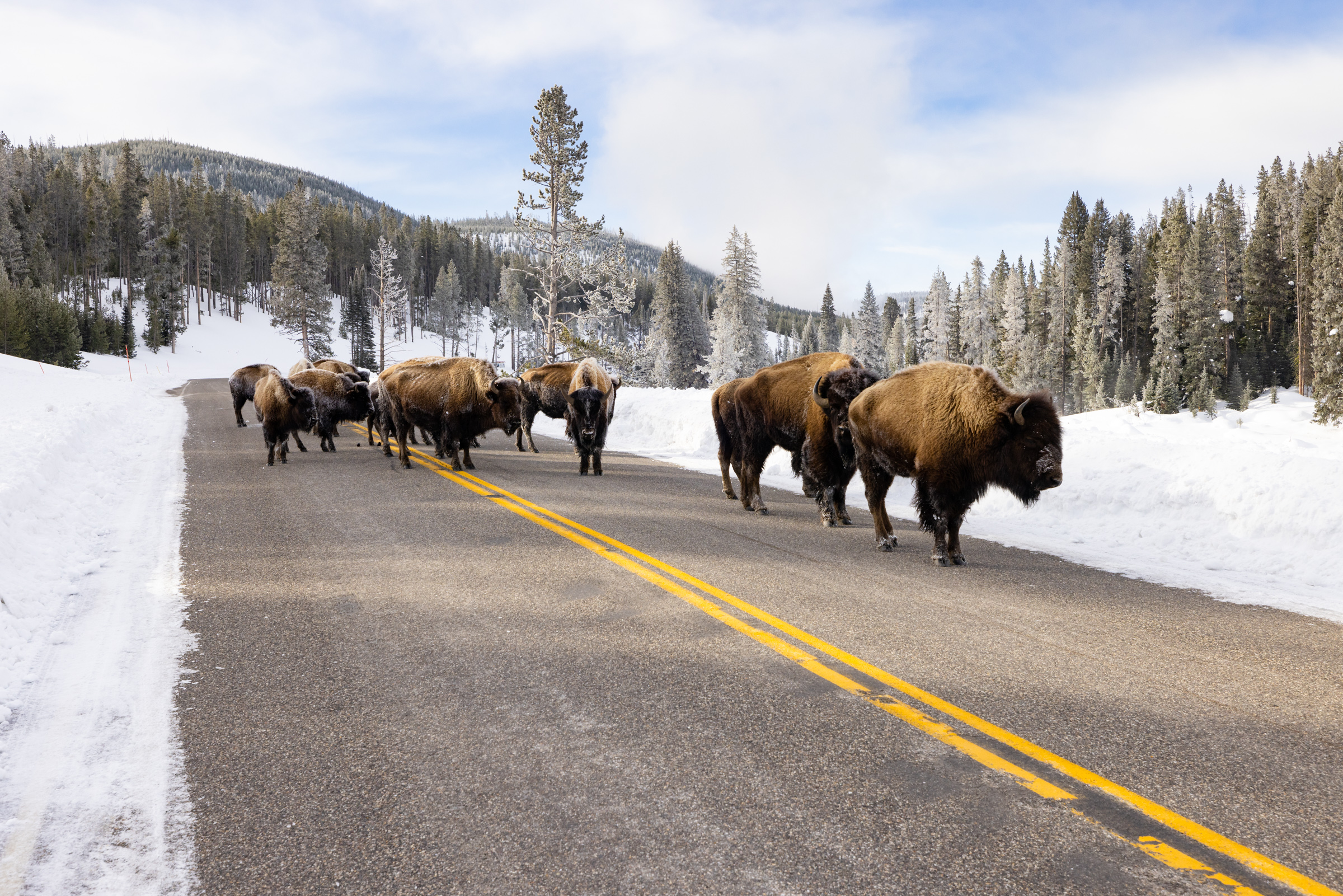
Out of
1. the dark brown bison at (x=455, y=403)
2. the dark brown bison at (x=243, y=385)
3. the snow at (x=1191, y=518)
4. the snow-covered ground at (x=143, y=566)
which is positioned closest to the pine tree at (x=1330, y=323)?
the snow-covered ground at (x=143, y=566)

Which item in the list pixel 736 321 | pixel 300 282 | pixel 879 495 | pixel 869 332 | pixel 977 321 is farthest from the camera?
pixel 977 321

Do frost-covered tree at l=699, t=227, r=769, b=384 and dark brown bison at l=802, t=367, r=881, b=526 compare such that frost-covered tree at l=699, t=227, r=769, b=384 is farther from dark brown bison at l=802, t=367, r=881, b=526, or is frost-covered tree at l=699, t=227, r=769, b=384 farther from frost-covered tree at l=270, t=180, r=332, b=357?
dark brown bison at l=802, t=367, r=881, b=526

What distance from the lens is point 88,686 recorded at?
153 inches

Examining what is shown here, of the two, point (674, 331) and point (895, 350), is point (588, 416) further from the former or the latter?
point (895, 350)

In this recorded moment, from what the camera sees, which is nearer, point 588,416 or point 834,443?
point 834,443

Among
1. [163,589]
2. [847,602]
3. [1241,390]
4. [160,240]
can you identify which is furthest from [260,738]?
[160,240]

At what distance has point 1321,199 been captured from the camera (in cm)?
6669

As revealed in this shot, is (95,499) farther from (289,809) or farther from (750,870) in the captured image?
(750,870)

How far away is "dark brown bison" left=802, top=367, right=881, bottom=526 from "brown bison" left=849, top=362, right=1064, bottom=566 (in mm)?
1091

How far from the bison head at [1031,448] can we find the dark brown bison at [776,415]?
2.44 m

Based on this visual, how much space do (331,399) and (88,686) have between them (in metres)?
12.3

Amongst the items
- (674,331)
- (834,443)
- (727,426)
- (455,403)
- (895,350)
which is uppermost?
(895,350)

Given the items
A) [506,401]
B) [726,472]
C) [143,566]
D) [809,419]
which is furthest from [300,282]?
[809,419]

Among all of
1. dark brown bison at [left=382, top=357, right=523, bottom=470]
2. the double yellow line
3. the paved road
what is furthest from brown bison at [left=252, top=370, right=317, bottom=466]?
the double yellow line
